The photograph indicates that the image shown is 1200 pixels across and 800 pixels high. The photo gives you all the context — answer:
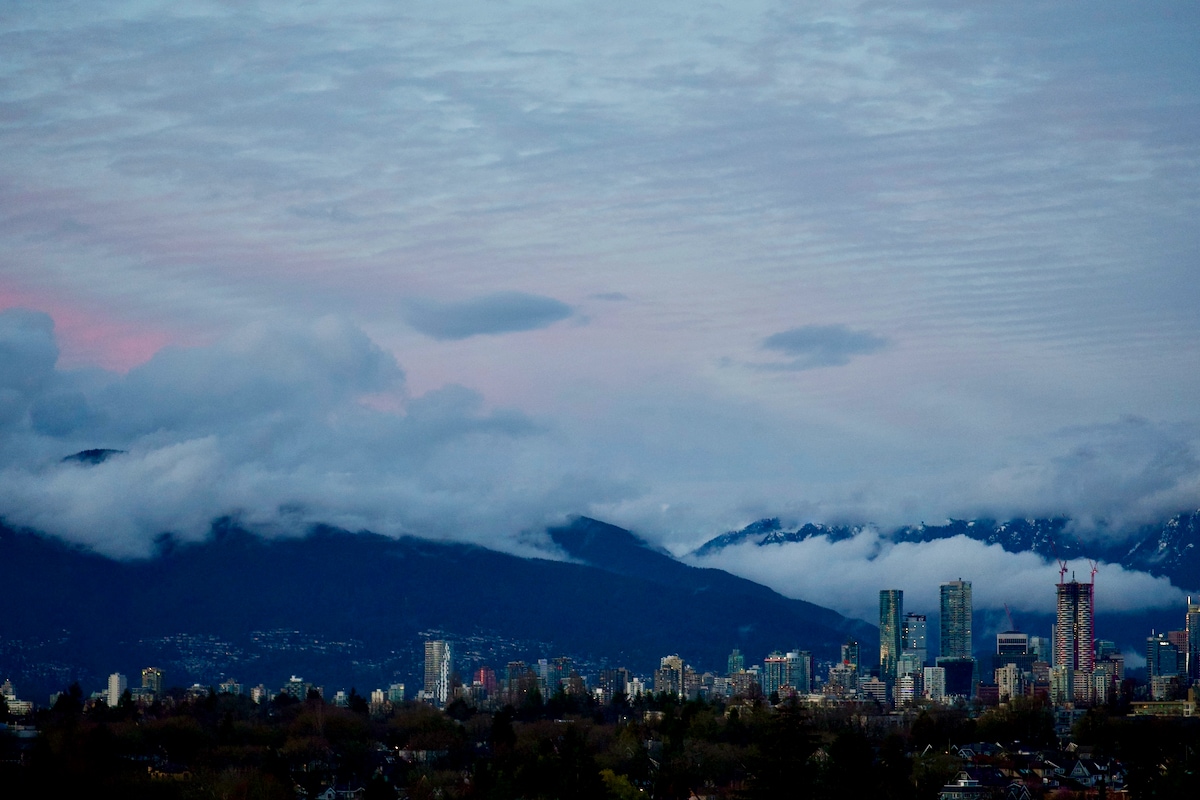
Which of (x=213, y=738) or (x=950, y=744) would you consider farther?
(x=950, y=744)

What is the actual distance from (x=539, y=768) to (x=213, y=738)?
27790mm

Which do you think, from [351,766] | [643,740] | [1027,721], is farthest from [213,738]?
[1027,721]

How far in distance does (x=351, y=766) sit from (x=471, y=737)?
14566mm

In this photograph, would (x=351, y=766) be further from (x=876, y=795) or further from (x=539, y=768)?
(x=876, y=795)

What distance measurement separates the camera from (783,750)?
2317 inches

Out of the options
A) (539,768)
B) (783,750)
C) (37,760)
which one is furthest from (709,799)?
(37,760)

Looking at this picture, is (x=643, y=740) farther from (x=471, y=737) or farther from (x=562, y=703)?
(x=562, y=703)

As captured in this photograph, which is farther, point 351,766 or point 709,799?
point 351,766

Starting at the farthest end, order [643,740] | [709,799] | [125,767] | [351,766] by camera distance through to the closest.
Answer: [643,740], [351,766], [709,799], [125,767]

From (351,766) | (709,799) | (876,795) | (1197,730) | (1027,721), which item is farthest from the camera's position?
(1027,721)

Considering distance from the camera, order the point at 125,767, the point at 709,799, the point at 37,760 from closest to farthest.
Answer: the point at 37,760
the point at 125,767
the point at 709,799

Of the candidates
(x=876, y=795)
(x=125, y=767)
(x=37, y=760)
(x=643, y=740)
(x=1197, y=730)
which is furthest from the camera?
(x=1197, y=730)

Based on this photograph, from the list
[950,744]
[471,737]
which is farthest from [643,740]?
[950,744]

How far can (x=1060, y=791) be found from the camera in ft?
278
